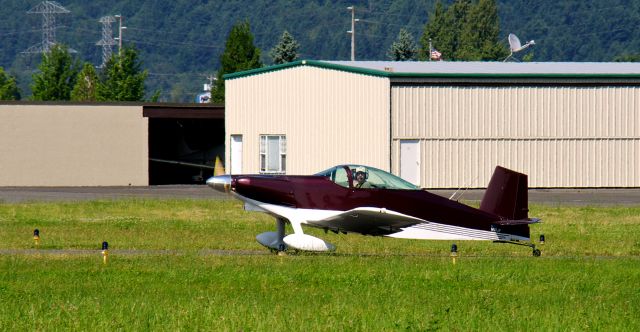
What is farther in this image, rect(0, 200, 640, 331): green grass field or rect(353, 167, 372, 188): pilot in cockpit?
rect(353, 167, 372, 188): pilot in cockpit

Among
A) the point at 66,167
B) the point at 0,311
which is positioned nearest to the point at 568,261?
the point at 0,311

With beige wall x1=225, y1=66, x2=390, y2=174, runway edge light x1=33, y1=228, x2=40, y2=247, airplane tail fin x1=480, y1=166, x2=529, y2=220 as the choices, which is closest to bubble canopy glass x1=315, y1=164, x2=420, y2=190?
airplane tail fin x1=480, y1=166, x2=529, y2=220

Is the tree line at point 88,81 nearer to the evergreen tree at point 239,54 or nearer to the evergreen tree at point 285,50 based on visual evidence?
the evergreen tree at point 239,54

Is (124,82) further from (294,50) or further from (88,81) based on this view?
(88,81)

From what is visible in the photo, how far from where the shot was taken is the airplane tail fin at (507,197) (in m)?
24.3

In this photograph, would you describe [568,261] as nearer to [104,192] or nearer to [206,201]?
[206,201]

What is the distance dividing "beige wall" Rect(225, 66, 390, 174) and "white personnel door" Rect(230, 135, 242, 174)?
0.25 metres

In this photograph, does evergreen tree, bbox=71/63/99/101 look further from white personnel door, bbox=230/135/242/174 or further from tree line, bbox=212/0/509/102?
white personnel door, bbox=230/135/242/174

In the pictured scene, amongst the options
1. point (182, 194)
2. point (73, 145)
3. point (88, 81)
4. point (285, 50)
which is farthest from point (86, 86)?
point (182, 194)

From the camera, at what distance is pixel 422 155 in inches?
1980

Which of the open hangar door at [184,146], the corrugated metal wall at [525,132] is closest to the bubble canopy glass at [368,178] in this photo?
the corrugated metal wall at [525,132]

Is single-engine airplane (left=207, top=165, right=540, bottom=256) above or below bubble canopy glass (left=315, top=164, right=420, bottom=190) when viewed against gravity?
below

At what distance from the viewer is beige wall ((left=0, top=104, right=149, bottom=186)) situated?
55.5 meters

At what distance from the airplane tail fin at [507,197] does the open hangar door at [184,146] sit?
36937mm
